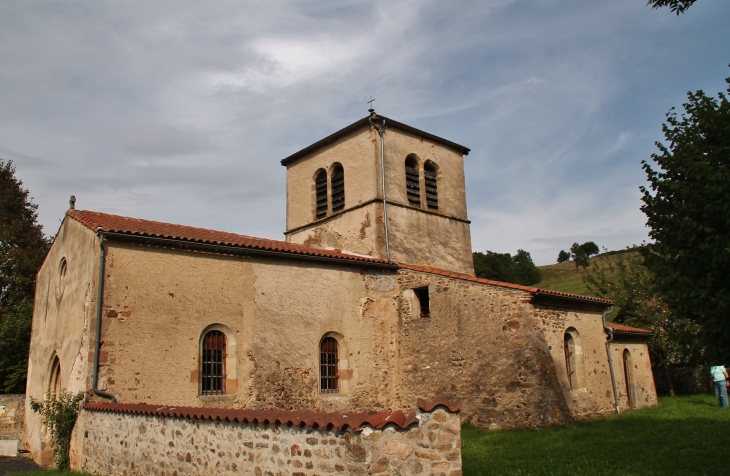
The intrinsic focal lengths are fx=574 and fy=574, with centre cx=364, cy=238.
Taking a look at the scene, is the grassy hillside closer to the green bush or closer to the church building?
the church building

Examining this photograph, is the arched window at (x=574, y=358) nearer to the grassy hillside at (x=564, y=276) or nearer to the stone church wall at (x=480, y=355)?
the stone church wall at (x=480, y=355)

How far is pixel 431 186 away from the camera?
66.5 feet

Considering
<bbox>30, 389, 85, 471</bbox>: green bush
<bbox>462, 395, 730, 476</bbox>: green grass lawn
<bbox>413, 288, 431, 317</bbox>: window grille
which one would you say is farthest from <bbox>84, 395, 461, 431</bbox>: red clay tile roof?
<bbox>413, 288, 431, 317</bbox>: window grille

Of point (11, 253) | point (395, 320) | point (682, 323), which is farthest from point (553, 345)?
point (11, 253)

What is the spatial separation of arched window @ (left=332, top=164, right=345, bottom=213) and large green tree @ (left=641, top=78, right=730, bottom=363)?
12139 millimetres

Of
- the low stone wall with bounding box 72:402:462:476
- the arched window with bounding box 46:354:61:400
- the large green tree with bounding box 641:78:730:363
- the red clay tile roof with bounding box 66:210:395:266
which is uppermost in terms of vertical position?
the red clay tile roof with bounding box 66:210:395:266

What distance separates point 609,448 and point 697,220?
5027mm

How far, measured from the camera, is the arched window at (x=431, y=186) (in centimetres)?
2003

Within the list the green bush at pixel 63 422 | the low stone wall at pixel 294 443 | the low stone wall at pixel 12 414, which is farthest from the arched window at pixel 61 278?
the low stone wall at pixel 294 443

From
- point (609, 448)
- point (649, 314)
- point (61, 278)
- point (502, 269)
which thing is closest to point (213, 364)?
point (61, 278)

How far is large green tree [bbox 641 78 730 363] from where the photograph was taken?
7.34m

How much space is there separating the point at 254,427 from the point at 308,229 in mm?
13761

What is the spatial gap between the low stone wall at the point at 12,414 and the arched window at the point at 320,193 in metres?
11.1

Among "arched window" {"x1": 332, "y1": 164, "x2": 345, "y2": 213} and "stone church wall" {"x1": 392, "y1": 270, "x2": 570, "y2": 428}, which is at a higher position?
"arched window" {"x1": 332, "y1": 164, "x2": 345, "y2": 213}
